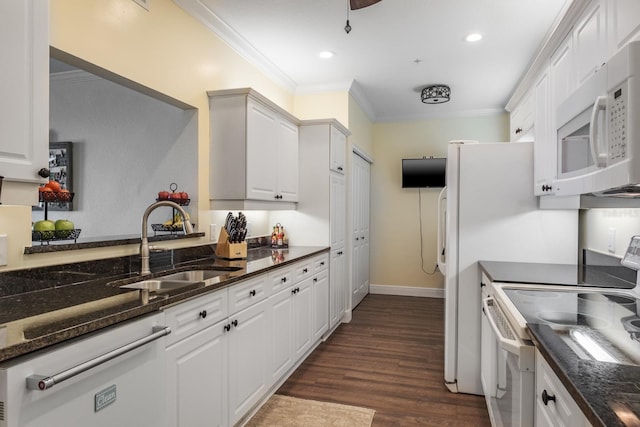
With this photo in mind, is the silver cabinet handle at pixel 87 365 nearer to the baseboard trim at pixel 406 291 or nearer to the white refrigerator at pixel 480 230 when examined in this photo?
the white refrigerator at pixel 480 230

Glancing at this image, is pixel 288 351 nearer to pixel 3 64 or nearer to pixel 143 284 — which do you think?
pixel 143 284

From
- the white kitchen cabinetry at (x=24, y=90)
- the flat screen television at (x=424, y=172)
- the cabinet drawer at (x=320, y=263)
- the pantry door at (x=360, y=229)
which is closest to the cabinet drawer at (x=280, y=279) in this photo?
the cabinet drawer at (x=320, y=263)

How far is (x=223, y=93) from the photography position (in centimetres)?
298

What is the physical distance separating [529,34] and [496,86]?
4.46 feet

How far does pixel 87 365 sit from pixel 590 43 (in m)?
2.53

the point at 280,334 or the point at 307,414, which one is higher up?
the point at 280,334

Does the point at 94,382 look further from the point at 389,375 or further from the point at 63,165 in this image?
the point at 63,165

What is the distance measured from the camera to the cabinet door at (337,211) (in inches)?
162

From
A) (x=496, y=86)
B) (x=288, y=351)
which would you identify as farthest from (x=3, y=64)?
(x=496, y=86)

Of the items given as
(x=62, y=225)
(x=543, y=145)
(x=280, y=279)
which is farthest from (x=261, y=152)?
(x=543, y=145)

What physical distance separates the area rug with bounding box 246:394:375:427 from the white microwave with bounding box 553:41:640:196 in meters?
1.78

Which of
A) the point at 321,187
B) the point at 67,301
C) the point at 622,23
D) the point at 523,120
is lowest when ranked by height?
the point at 67,301

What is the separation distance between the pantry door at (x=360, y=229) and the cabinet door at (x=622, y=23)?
330cm

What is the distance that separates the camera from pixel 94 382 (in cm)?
124
